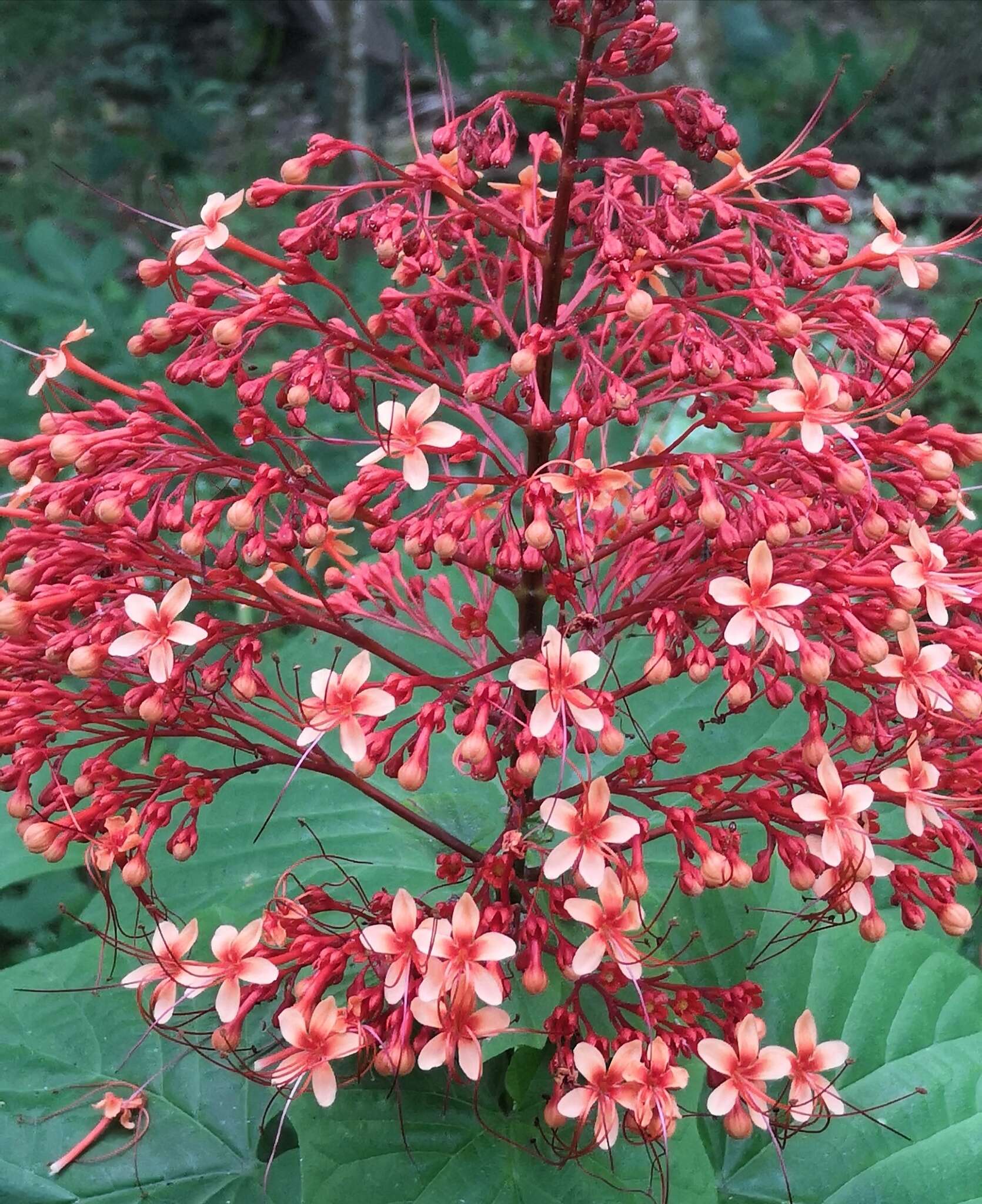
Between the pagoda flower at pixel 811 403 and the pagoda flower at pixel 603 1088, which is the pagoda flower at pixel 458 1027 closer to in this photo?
the pagoda flower at pixel 603 1088

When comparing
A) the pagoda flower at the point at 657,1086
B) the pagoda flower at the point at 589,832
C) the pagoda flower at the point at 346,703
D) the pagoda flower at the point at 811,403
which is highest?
the pagoda flower at the point at 811,403

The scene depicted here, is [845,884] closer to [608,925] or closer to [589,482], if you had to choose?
[608,925]

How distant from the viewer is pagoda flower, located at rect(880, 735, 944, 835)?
1.40 m

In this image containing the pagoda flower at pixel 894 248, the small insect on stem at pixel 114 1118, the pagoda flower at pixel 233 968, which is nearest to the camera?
the pagoda flower at pixel 233 968

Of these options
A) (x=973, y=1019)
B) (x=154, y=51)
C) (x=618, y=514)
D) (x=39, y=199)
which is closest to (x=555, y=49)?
(x=154, y=51)

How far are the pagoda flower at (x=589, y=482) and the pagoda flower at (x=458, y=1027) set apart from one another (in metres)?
0.65

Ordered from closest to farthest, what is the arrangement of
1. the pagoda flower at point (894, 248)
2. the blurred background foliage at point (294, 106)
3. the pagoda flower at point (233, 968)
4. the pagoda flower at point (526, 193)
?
the pagoda flower at point (233, 968) < the pagoda flower at point (894, 248) < the pagoda flower at point (526, 193) < the blurred background foliage at point (294, 106)

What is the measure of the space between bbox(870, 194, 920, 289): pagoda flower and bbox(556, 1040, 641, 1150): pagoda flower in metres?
1.14

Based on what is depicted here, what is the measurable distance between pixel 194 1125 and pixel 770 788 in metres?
1.18

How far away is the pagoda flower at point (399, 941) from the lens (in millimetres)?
1354

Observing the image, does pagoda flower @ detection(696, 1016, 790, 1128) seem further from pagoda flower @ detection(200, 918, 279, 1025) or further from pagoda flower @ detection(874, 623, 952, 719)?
pagoda flower @ detection(200, 918, 279, 1025)

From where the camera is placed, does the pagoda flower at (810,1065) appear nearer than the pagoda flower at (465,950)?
No

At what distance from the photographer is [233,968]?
1.43 m

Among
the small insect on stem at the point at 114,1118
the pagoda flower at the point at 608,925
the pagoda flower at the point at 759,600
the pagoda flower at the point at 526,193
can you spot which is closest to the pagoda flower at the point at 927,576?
the pagoda flower at the point at 759,600
